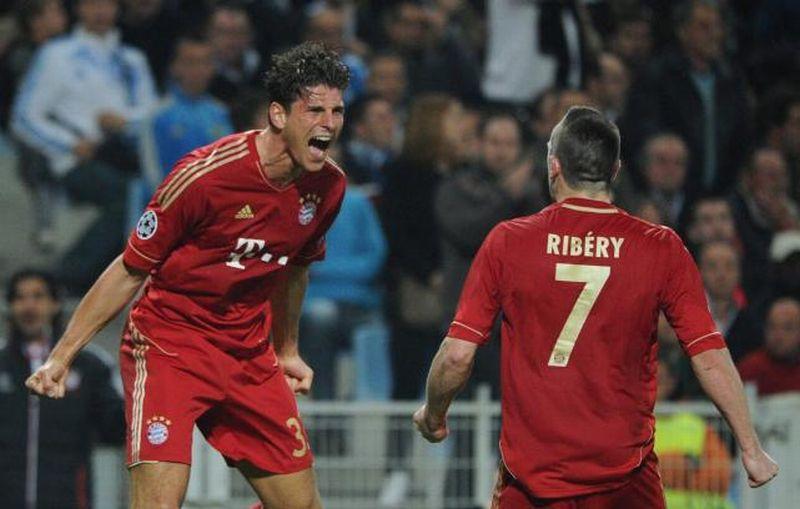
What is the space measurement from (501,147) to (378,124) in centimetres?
142

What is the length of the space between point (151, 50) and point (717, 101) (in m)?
4.02

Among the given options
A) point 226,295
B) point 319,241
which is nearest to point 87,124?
point 319,241

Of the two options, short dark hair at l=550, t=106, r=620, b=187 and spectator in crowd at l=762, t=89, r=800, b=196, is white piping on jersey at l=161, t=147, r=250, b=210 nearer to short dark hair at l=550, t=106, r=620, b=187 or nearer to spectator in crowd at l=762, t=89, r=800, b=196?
short dark hair at l=550, t=106, r=620, b=187

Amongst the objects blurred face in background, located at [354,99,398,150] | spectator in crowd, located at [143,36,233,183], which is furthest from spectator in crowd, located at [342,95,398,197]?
spectator in crowd, located at [143,36,233,183]

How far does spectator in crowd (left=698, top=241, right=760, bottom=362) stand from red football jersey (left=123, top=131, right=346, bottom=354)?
4.28 m

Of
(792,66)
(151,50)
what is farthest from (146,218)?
(792,66)

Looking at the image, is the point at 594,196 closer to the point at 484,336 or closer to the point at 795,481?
the point at 484,336

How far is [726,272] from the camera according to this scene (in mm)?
10922

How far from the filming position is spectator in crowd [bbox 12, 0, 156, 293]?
11.6 m

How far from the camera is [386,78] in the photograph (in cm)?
1216

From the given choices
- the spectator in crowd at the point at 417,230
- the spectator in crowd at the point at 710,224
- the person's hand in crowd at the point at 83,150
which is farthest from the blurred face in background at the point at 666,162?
the person's hand in crowd at the point at 83,150

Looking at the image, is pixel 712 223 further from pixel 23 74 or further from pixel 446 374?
pixel 446 374

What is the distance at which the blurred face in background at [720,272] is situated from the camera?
35.8 feet

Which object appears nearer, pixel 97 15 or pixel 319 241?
pixel 319 241
